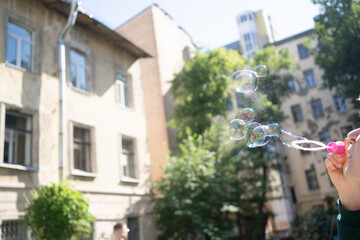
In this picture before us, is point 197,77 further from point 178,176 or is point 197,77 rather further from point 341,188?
point 341,188

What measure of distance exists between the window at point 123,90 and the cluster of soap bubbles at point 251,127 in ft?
35.6

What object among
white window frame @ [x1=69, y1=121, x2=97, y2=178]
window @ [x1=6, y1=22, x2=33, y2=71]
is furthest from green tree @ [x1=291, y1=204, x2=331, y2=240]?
window @ [x1=6, y1=22, x2=33, y2=71]

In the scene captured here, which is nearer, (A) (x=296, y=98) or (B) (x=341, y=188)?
(B) (x=341, y=188)

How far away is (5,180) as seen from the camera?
1004cm

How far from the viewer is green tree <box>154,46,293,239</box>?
47.8 feet

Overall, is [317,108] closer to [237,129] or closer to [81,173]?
[81,173]

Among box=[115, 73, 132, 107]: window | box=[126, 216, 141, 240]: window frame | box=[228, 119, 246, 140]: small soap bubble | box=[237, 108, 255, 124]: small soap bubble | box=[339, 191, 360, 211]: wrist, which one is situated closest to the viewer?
box=[339, 191, 360, 211]: wrist

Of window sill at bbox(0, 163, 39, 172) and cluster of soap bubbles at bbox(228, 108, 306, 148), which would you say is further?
window sill at bbox(0, 163, 39, 172)

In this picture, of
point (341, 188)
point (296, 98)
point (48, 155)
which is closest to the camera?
point (341, 188)

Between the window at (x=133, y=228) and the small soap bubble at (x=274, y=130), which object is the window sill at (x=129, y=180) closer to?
the window at (x=133, y=228)

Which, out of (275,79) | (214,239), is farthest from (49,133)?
(275,79)

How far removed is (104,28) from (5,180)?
816 centimetres

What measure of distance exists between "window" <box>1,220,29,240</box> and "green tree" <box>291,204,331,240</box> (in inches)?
560

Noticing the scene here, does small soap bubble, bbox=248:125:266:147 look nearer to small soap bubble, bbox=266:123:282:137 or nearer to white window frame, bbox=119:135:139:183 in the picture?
small soap bubble, bbox=266:123:282:137
